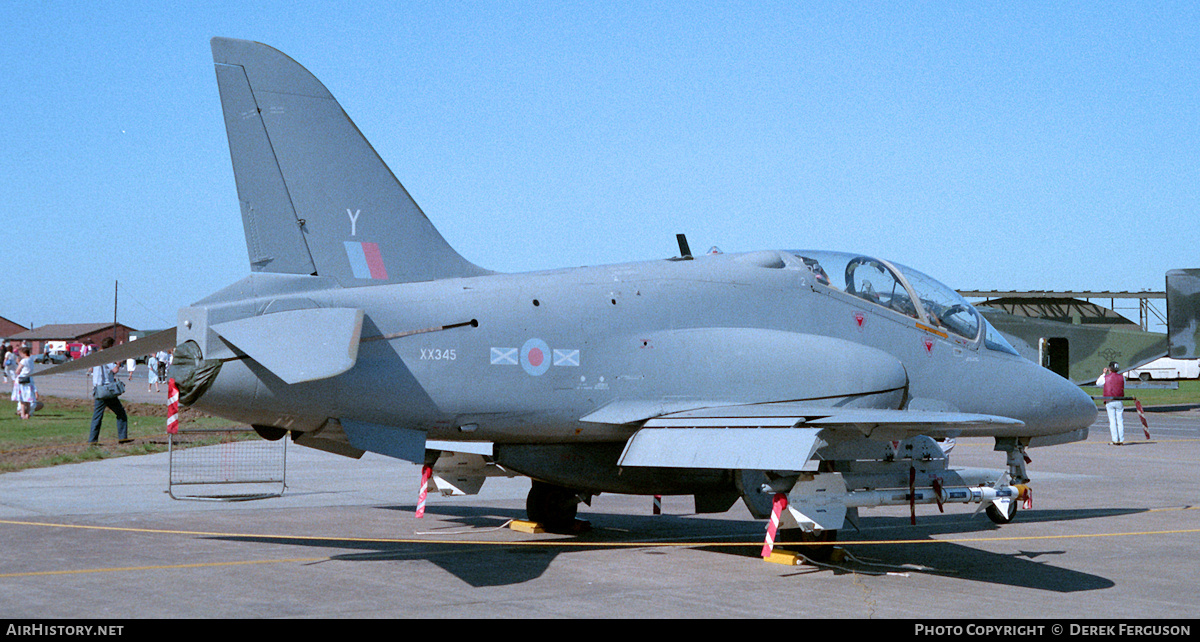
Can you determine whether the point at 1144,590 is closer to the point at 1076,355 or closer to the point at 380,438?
the point at 380,438

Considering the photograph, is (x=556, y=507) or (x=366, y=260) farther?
(x=556, y=507)

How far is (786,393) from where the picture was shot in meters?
10.9

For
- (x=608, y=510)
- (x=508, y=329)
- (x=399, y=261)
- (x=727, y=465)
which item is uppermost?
(x=399, y=261)

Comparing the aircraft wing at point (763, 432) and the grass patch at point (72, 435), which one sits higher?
the aircraft wing at point (763, 432)

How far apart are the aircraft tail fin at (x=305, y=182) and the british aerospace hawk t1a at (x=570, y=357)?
21 mm

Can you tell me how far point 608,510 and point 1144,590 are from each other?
7.56 meters

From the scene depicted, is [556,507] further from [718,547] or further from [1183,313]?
[1183,313]

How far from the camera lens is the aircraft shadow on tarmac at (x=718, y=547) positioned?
9703 millimetres

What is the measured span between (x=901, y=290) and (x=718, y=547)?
3.53 meters

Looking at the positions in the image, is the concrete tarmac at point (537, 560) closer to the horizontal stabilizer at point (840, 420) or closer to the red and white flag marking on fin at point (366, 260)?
the horizontal stabilizer at point (840, 420)

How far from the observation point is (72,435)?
25.3 meters

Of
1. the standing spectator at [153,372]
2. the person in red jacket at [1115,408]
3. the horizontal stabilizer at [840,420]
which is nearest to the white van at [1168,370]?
the person in red jacket at [1115,408]

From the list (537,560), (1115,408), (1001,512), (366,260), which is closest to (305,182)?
(366,260)

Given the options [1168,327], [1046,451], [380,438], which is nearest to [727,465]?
[380,438]
